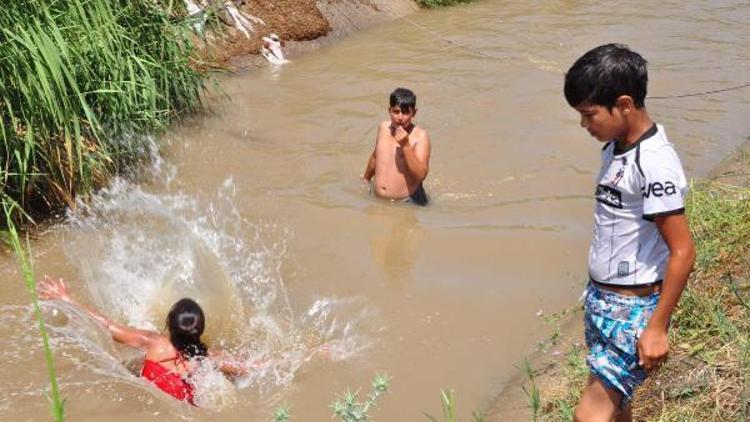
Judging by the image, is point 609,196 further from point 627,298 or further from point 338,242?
point 338,242

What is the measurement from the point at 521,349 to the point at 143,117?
316 centimetres

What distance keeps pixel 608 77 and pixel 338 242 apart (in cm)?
340

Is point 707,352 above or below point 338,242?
above

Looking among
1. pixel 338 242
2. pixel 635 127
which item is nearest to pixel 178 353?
pixel 338 242

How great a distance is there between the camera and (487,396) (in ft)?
13.3

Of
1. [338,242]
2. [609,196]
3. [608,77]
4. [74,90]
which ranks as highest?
[608,77]

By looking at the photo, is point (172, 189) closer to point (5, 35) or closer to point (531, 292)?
point (5, 35)

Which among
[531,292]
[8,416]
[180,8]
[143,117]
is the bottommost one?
[531,292]

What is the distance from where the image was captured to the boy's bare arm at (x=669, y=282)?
2.45m

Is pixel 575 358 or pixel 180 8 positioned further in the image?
pixel 180 8

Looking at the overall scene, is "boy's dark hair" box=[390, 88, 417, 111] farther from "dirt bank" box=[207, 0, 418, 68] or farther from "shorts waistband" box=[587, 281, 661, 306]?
"shorts waistband" box=[587, 281, 661, 306]

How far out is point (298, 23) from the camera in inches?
405

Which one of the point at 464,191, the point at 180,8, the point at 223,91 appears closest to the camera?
the point at 464,191

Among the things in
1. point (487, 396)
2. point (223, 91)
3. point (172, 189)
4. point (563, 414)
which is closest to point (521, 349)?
point (487, 396)
